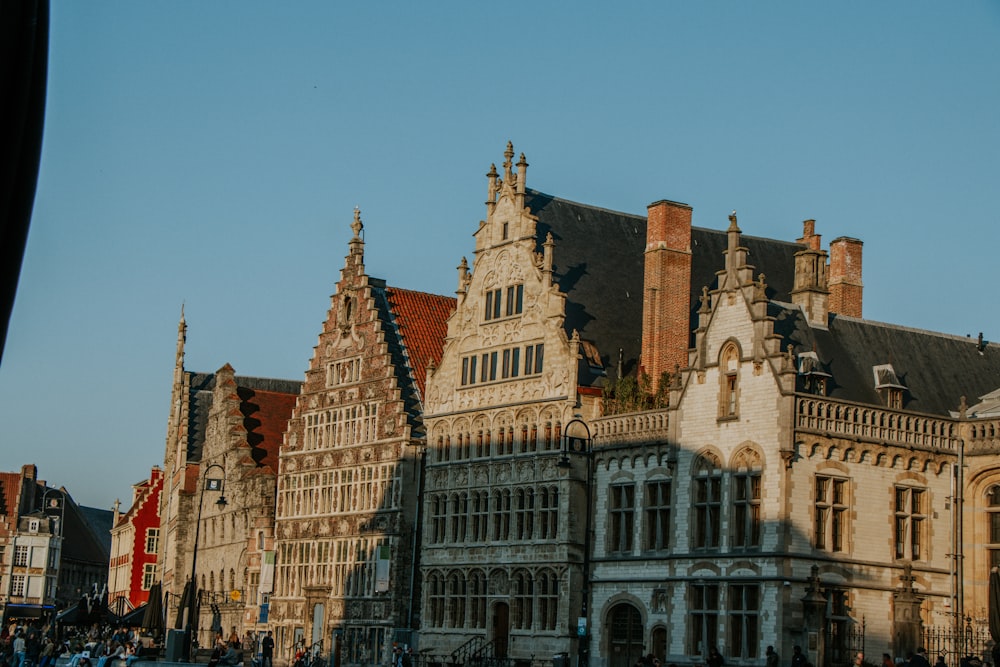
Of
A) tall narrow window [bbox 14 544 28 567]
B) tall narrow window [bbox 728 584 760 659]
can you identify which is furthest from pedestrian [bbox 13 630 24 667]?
tall narrow window [bbox 14 544 28 567]

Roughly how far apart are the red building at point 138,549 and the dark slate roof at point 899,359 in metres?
58.2

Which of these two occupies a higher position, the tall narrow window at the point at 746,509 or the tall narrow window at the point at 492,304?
the tall narrow window at the point at 492,304

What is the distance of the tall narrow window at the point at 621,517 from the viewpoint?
43.3 metres

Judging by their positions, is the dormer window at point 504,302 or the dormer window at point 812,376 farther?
the dormer window at point 504,302

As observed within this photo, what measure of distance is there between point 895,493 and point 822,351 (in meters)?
4.73

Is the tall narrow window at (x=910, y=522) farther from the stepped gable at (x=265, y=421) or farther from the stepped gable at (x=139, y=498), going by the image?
the stepped gable at (x=139, y=498)

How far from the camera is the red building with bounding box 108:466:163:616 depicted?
94688 millimetres

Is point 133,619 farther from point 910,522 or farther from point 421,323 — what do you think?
point 910,522

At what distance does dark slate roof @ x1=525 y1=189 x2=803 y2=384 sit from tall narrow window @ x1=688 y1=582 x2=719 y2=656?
29.5ft

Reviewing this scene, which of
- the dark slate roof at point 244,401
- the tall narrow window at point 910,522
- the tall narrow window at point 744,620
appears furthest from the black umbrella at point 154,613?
the tall narrow window at point 910,522

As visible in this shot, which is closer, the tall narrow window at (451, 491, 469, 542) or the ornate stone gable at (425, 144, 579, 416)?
the ornate stone gable at (425, 144, 579, 416)

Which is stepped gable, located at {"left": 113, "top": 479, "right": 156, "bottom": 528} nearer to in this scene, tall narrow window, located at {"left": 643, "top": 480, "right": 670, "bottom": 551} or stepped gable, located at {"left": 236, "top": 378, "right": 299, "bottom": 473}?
stepped gable, located at {"left": 236, "top": 378, "right": 299, "bottom": 473}

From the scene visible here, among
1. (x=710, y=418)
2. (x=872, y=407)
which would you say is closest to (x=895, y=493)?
(x=872, y=407)

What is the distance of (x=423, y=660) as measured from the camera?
166ft
